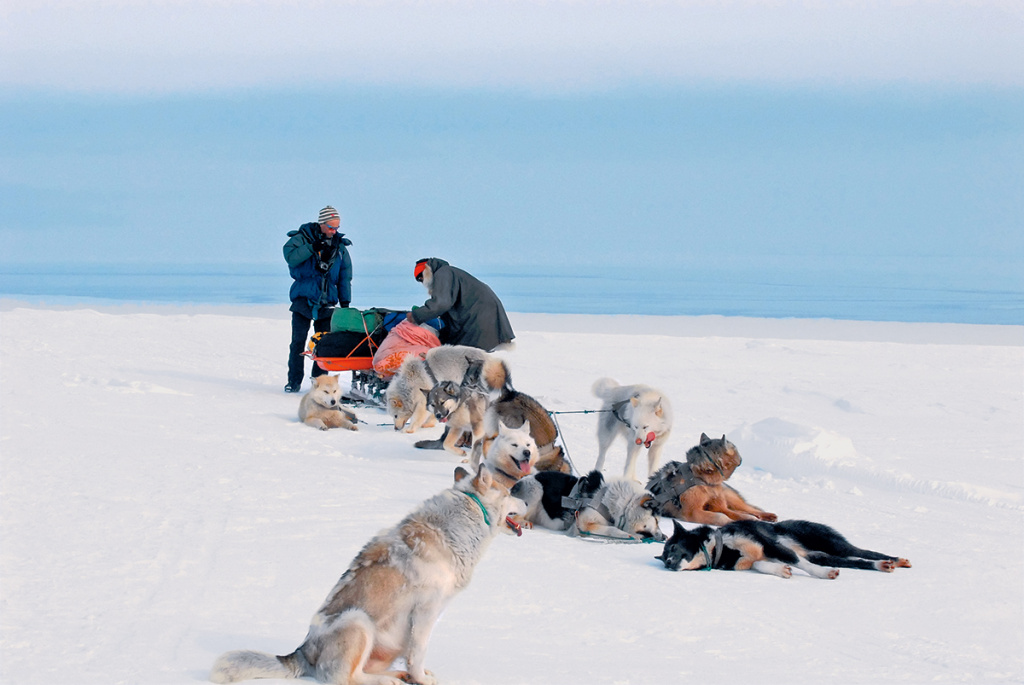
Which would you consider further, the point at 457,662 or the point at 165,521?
the point at 165,521

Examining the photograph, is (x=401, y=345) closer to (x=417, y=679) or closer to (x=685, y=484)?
(x=685, y=484)

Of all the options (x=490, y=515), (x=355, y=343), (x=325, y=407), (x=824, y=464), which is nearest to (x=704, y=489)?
(x=824, y=464)

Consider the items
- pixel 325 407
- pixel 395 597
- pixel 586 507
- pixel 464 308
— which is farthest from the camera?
pixel 464 308

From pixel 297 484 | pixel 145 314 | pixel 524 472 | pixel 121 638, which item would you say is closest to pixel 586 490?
pixel 524 472

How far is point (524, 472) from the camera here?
235 inches

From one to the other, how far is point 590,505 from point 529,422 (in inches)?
59.1

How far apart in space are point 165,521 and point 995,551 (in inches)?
192

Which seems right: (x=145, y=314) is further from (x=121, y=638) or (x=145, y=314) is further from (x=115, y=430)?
(x=121, y=638)

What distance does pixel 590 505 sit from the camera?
18.9 feet

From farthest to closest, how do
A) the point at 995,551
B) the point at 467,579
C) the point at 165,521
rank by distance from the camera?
the point at 995,551
the point at 165,521
the point at 467,579

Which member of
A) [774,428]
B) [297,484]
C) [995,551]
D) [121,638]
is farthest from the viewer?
[774,428]

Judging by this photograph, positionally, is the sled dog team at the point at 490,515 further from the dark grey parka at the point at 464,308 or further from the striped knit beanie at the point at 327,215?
the striped knit beanie at the point at 327,215

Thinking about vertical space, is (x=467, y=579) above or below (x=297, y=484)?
above

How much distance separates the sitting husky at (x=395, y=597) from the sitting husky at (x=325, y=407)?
5568 mm
